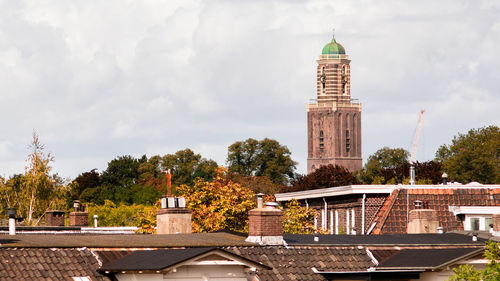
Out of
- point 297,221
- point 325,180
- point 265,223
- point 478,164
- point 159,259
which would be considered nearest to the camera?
point 159,259

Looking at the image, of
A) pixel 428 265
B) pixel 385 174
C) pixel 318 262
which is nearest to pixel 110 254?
pixel 318 262

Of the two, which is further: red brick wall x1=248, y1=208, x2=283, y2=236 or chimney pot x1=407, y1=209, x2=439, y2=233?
chimney pot x1=407, y1=209, x2=439, y2=233

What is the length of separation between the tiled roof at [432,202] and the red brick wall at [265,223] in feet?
100

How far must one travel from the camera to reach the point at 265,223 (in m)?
36.8

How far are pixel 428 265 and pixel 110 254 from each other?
358 inches

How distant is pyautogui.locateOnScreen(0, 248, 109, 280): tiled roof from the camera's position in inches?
1236

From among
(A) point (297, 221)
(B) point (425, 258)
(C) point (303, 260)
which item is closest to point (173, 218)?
(C) point (303, 260)

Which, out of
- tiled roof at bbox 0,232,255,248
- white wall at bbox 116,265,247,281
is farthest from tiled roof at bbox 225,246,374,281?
white wall at bbox 116,265,247,281

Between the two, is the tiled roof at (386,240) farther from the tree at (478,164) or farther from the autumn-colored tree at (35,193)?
the tree at (478,164)

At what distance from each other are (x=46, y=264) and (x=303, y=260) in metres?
Result: 8.02

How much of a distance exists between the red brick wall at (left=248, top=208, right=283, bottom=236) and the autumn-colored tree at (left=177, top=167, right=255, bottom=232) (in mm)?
25277

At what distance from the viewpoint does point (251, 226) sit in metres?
37.1

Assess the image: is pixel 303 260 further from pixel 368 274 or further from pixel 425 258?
pixel 425 258

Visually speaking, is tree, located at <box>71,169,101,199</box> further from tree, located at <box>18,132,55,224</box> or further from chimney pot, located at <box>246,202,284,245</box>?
chimney pot, located at <box>246,202,284,245</box>
